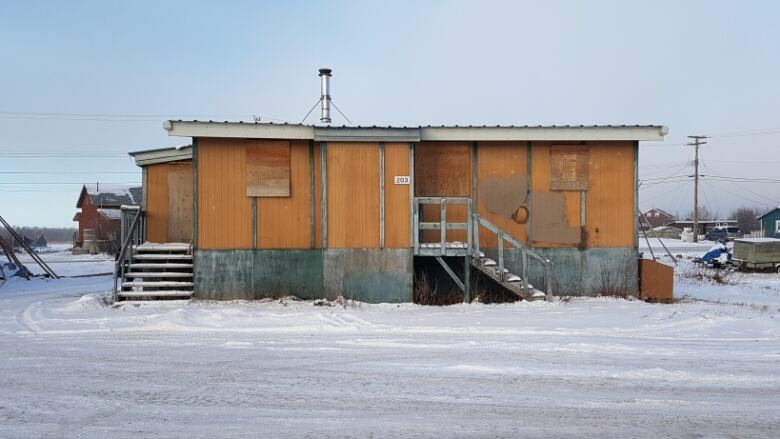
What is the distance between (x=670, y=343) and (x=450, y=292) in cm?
585

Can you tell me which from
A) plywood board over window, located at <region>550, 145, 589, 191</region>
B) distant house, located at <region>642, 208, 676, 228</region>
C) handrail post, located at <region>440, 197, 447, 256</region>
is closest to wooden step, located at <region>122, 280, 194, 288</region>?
handrail post, located at <region>440, 197, 447, 256</region>

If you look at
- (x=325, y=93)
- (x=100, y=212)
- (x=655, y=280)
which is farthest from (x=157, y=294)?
(x=100, y=212)

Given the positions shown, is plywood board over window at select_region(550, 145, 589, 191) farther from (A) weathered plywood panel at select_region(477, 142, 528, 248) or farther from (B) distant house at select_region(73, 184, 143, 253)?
(B) distant house at select_region(73, 184, 143, 253)

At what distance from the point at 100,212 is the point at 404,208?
1604 inches

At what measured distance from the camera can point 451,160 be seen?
13.4 metres

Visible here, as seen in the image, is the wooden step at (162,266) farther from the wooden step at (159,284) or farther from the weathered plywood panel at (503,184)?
the weathered plywood panel at (503,184)

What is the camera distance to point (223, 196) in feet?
41.8

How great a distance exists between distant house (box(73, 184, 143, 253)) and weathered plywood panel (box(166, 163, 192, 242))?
28.9 m

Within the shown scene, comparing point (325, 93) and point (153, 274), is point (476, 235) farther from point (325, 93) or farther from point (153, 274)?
point (153, 274)

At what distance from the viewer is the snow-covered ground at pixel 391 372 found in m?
4.91

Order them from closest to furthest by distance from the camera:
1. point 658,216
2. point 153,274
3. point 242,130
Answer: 1. point 242,130
2. point 153,274
3. point 658,216

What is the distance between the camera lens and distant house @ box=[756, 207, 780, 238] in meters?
62.4

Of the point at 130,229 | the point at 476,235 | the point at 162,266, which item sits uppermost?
the point at 130,229

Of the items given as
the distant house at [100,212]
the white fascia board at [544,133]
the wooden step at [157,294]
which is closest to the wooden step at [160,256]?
the wooden step at [157,294]
